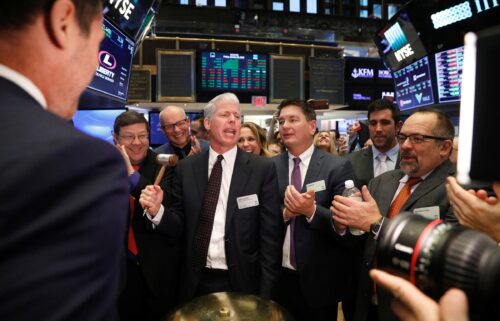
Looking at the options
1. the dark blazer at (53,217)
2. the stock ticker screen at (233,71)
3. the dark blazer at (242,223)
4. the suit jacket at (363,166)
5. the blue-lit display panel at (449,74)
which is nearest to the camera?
the dark blazer at (53,217)

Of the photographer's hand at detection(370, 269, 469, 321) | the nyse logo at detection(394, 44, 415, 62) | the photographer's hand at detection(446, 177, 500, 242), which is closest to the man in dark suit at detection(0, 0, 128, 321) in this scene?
the photographer's hand at detection(370, 269, 469, 321)

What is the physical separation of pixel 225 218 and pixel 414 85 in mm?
2951

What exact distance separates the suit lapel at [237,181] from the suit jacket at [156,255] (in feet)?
1.41

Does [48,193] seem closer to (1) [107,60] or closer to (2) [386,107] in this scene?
(1) [107,60]

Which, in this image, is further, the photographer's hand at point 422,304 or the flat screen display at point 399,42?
the flat screen display at point 399,42

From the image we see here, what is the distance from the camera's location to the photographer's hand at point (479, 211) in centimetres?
122

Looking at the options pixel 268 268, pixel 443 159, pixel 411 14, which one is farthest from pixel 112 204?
pixel 411 14

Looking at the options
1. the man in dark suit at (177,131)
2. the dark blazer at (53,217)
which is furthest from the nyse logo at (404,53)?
the dark blazer at (53,217)

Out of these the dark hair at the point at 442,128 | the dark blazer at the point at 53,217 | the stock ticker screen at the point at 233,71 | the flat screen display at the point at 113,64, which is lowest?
the dark blazer at the point at 53,217

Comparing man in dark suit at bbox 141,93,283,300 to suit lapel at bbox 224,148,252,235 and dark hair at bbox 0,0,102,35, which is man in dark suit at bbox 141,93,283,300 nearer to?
suit lapel at bbox 224,148,252,235

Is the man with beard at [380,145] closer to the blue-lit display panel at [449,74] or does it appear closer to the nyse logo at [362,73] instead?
the blue-lit display panel at [449,74]

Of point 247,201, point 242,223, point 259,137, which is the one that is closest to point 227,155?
point 247,201

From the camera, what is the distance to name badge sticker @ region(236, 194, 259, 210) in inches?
84.6

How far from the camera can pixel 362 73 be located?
284 inches
